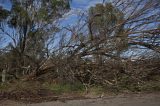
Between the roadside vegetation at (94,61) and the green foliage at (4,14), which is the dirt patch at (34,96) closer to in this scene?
the roadside vegetation at (94,61)

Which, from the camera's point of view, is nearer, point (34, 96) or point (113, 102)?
point (113, 102)

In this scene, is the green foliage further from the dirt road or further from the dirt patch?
the dirt road

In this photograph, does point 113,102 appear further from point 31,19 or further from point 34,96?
point 31,19

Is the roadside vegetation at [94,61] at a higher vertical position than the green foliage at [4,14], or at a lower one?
lower

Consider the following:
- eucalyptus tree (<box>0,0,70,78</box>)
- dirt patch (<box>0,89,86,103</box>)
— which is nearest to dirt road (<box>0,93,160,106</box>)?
dirt patch (<box>0,89,86,103</box>)

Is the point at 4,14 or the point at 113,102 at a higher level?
the point at 4,14

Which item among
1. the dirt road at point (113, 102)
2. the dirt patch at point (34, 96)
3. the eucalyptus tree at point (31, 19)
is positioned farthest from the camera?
the eucalyptus tree at point (31, 19)

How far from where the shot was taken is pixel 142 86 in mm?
11438

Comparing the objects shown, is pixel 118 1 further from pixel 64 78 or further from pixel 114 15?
pixel 64 78

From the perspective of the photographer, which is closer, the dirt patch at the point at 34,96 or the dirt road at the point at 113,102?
the dirt road at the point at 113,102

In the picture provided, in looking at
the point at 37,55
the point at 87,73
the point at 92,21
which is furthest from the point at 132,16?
the point at 37,55

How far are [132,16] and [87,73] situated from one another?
2.83 metres

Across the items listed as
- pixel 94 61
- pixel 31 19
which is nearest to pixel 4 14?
pixel 31 19

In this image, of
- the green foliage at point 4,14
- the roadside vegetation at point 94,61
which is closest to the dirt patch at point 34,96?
the roadside vegetation at point 94,61
